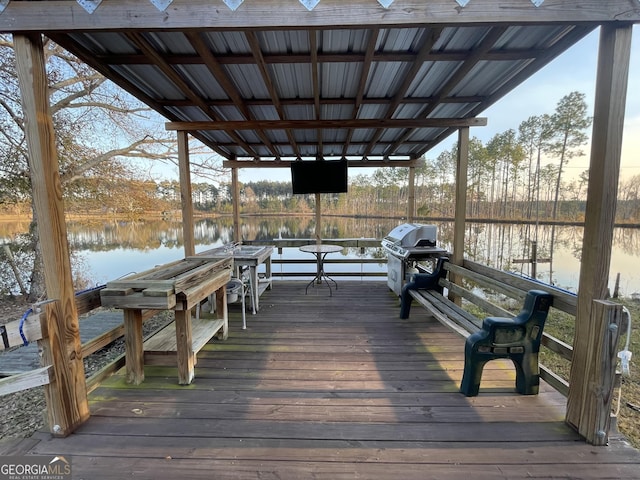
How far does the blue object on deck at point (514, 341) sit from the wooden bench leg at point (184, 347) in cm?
206

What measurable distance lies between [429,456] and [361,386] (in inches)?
26.2

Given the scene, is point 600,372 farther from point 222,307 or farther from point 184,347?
point 222,307

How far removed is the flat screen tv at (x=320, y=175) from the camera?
4855mm

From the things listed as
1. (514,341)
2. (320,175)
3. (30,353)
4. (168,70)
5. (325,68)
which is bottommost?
(30,353)

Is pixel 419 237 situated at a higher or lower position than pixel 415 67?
lower

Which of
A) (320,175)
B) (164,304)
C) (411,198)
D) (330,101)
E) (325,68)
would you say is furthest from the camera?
(411,198)

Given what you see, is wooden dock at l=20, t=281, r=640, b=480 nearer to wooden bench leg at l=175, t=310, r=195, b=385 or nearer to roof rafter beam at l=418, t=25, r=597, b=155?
wooden bench leg at l=175, t=310, r=195, b=385

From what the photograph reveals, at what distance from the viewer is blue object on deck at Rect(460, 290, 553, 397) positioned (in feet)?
5.93

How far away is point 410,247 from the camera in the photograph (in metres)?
3.71

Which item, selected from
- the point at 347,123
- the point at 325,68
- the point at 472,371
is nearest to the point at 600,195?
the point at 472,371

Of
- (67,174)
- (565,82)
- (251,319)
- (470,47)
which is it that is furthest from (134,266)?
(565,82)

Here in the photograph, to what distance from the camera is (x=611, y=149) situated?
142 centimetres

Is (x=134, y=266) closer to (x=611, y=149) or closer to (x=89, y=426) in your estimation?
(x=89, y=426)

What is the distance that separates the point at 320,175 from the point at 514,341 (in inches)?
152
